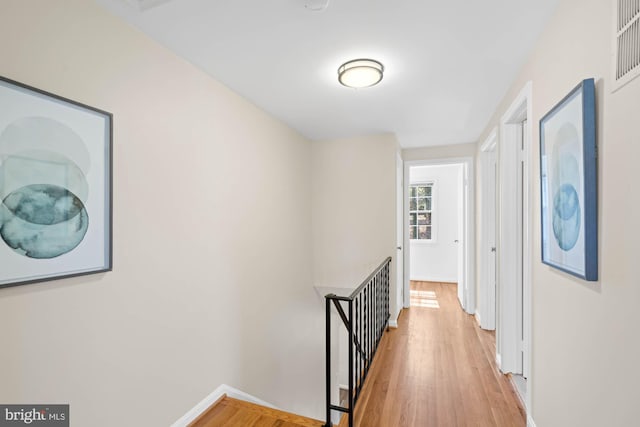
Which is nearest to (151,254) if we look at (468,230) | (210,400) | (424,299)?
(210,400)

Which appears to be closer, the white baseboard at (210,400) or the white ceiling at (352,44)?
the white ceiling at (352,44)

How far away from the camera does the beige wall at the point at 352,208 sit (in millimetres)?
3820

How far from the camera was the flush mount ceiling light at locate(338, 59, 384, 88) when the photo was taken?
2010 millimetres

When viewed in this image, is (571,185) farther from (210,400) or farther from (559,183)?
(210,400)

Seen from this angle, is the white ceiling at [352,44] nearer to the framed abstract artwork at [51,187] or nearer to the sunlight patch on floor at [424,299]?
the framed abstract artwork at [51,187]

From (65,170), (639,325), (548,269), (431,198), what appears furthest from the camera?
(431,198)

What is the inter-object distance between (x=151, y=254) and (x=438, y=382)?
2.40 meters

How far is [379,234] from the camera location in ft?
12.7

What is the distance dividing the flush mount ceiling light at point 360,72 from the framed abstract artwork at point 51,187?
148 centimetres

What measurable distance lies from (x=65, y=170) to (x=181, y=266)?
868 mm

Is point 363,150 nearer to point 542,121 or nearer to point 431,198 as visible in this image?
point 542,121

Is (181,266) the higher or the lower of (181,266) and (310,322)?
the higher

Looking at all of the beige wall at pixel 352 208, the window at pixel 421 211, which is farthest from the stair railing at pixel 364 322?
the window at pixel 421 211

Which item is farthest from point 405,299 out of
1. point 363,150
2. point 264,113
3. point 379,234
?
point 264,113
